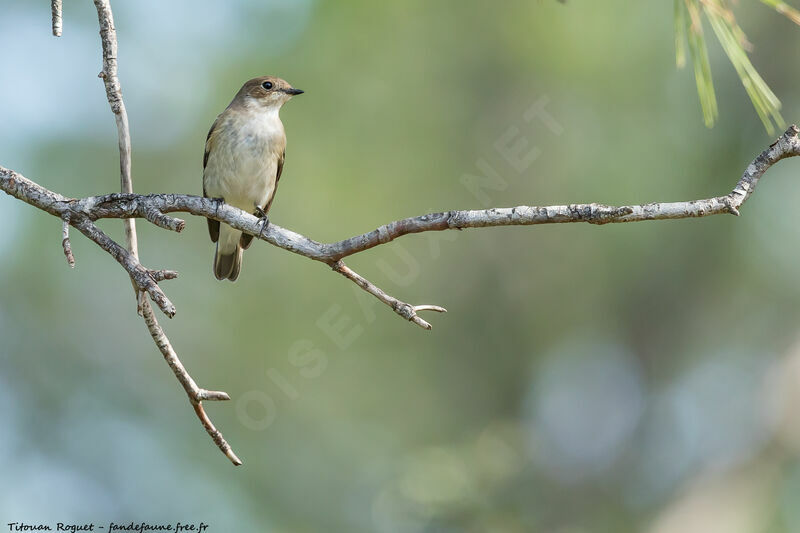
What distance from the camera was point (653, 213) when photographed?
2828 mm

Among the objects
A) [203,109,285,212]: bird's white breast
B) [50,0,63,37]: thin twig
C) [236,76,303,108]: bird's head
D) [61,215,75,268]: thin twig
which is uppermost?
[236,76,303,108]: bird's head

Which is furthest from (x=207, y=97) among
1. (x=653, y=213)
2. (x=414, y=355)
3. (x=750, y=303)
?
(x=653, y=213)

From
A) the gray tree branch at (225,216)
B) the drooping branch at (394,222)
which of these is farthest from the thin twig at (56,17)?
the drooping branch at (394,222)

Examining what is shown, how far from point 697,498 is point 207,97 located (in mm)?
7459

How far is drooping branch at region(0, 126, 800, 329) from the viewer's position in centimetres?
279

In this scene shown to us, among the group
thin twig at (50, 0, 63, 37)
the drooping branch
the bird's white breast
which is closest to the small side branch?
the drooping branch

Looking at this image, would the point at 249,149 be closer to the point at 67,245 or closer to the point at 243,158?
the point at 243,158

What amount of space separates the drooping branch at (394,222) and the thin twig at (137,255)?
0.26 feet

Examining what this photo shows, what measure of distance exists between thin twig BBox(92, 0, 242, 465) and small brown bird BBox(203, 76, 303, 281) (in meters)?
2.67

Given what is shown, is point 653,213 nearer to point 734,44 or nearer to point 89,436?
point 734,44

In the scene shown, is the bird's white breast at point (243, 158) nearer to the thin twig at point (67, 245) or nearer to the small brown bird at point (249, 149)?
the small brown bird at point (249, 149)

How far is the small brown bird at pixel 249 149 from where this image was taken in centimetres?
620

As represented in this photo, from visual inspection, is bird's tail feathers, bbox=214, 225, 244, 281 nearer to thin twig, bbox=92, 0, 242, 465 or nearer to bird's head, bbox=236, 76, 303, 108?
bird's head, bbox=236, 76, 303, 108

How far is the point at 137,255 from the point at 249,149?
10.3ft
